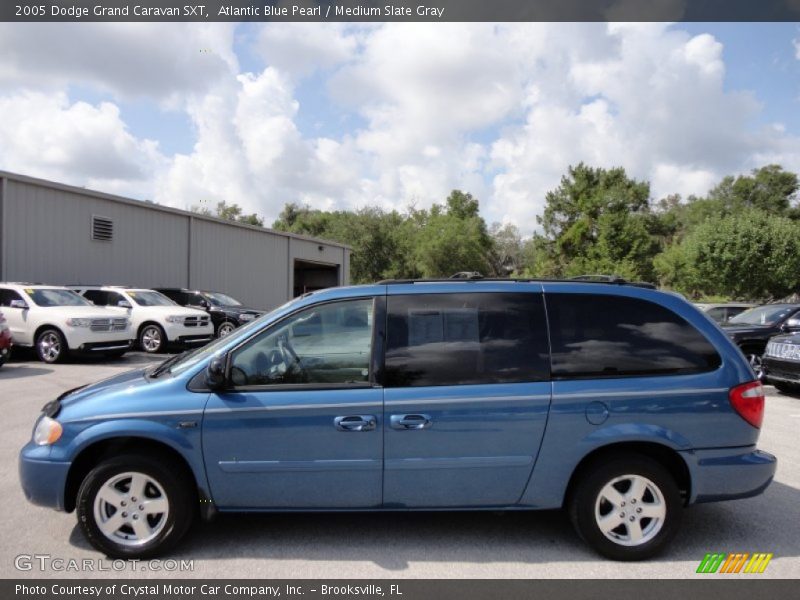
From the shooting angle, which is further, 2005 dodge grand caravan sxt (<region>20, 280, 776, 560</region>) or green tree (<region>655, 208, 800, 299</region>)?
green tree (<region>655, 208, 800, 299</region>)

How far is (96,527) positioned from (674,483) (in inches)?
144

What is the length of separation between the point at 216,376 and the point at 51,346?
425 inches

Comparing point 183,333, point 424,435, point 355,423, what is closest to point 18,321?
point 183,333

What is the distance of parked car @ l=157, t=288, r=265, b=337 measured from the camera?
57.9ft

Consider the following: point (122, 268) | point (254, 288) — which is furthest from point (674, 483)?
point (254, 288)

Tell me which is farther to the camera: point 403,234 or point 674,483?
point 403,234

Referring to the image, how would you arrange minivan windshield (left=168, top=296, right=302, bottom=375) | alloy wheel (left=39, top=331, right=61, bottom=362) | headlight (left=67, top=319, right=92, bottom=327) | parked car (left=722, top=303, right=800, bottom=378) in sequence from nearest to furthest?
minivan windshield (left=168, top=296, right=302, bottom=375), parked car (left=722, top=303, right=800, bottom=378), headlight (left=67, top=319, right=92, bottom=327), alloy wheel (left=39, top=331, right=61, bottom=362)

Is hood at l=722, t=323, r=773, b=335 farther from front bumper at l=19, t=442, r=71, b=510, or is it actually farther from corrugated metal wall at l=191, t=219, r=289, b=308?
corrugated metal wall at l=191, t=219, r=289, b=308

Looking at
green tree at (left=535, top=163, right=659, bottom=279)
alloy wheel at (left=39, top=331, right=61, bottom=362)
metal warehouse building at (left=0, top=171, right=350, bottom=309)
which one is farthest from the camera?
green tree at (left=535, top=163, right=659, bottom=279)

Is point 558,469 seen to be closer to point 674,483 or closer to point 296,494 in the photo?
point 674,483

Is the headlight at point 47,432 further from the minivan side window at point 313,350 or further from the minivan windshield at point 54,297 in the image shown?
the minivan windshield at point 54,297

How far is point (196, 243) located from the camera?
23.1 meters

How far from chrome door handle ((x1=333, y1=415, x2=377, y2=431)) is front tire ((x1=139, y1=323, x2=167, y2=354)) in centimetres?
1234

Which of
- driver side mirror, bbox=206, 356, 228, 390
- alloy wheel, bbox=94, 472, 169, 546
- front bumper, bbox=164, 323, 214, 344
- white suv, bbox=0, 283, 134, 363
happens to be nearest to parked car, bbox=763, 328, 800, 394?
driver side mirror, bbox=206, 356, 228, 390
